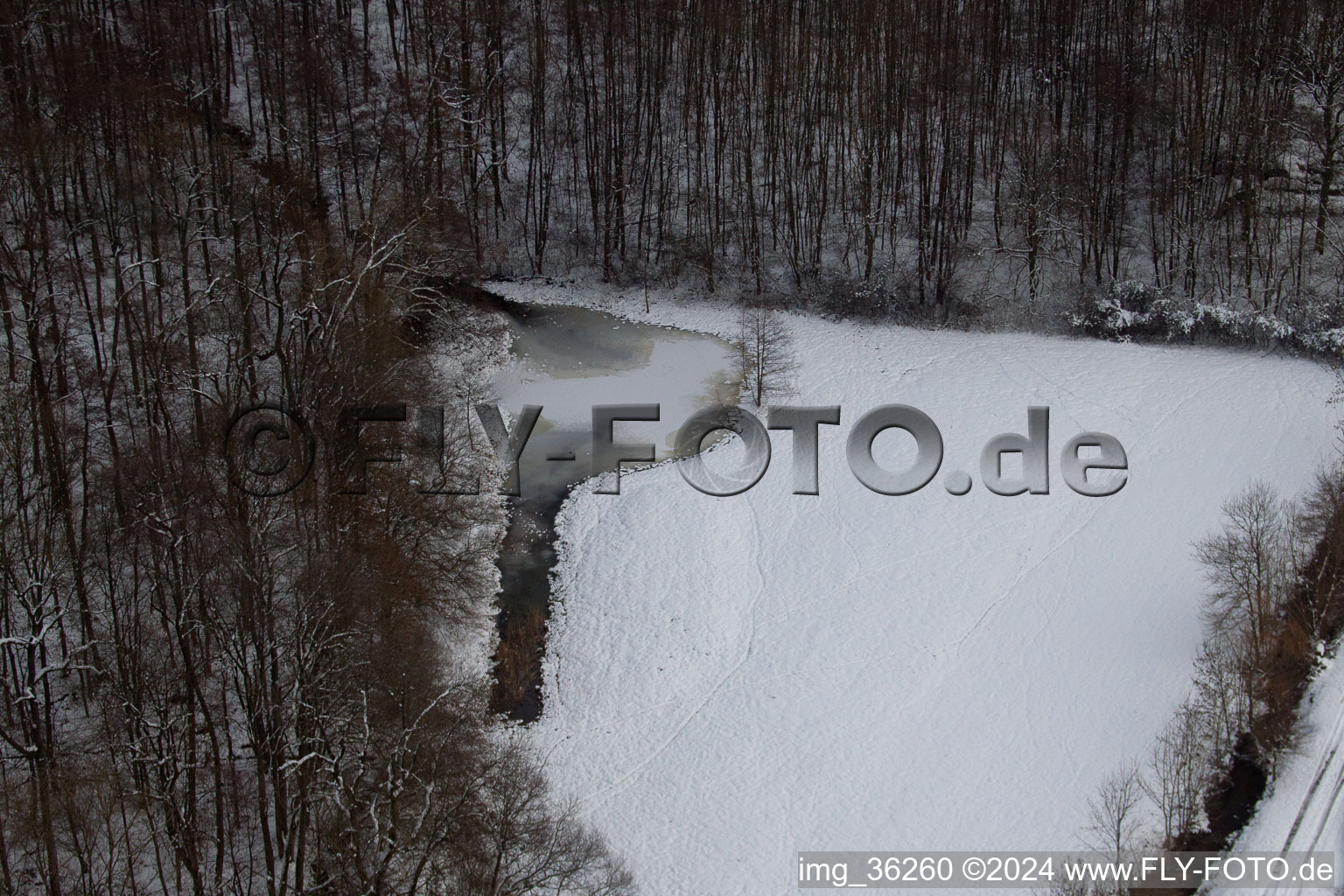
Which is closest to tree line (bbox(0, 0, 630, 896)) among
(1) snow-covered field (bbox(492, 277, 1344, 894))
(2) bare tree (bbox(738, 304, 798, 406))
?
(1) snow-covered field (bbox(492, 277, 1344, 894))

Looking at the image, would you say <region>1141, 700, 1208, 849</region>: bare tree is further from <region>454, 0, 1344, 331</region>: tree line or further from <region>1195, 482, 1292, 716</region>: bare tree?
<region>454, 0, 1344, 331</region>: tree line

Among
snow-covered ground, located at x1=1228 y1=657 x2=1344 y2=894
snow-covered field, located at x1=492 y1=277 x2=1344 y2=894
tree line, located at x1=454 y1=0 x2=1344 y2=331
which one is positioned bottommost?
snow-covered ground, located at x1=1228 y1=657 x2=1344 y2=894

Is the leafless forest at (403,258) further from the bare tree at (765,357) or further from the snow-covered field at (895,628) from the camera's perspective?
the bare tree at (765,357)

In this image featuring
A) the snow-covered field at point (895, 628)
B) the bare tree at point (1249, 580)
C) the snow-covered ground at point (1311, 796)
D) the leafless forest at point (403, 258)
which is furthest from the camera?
the bare tree at point (1249, 580)

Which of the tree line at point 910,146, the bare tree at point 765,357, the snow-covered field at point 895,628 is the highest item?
the tree line at point 910,146

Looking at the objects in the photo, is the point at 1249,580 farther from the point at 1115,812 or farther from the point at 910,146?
the point at 910,146

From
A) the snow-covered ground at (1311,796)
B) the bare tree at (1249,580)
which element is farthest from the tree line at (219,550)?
the bare tree at (1249,580)

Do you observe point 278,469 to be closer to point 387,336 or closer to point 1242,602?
point 387,336

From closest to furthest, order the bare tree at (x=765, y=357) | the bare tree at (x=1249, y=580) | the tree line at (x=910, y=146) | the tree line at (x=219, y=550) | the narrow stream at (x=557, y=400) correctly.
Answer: the tree line at (x=219, y=550), the bare tree at (x=1249, y=580), the narrow stream at (x=557, y=400), the bare tree at (x=765, y=357), the tree line at (x=910, y=146)
